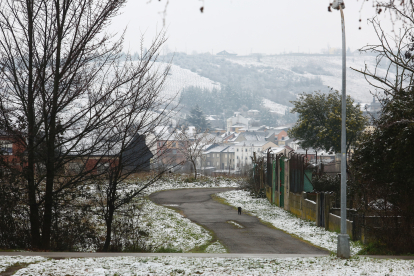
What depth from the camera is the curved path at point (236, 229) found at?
44.4ft

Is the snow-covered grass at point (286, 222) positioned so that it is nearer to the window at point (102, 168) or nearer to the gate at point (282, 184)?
the gate at point (282, 184)

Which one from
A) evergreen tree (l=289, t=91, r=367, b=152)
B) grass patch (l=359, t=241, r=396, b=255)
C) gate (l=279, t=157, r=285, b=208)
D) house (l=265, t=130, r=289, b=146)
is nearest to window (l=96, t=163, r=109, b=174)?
grass patch (l=359, t=241, r=396, b=255)

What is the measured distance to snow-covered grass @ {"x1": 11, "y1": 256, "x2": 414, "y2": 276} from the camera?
8.33m

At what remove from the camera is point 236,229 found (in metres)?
17.6

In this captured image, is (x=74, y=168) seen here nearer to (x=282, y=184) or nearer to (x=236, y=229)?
(x=236, y=229)

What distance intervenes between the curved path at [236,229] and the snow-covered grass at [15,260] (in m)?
6.05

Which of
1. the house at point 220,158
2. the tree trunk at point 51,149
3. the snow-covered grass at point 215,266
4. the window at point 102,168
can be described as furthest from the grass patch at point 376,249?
the house at point 220,158

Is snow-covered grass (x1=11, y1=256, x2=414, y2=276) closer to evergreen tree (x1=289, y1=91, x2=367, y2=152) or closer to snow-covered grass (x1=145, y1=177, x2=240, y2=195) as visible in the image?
snow-covered grass (x1=145, y1=177, x2=240, y2=195)

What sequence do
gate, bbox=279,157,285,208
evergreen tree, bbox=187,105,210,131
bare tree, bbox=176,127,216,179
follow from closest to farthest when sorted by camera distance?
gate, bbox=279,157,285,208 → bare tree, bbox=176,127,216,179 → evergreen tree, bbox=187,105,210,131

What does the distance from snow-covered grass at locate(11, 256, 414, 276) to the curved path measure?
3.57 m

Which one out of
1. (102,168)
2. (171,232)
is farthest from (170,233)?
(102,168)

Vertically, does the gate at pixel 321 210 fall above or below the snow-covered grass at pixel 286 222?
above

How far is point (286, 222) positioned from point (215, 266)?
11.2 m

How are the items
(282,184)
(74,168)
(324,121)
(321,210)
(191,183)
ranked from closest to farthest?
(74,168), (321,210), (282,184), (191,183), (324,121)
